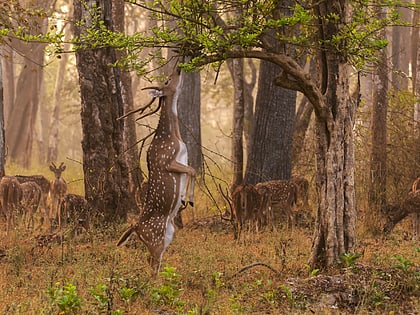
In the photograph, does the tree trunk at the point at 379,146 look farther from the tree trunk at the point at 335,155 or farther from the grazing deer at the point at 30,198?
the grazing deer at the point at 30,198

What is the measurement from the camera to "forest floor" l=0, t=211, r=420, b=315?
729 cm

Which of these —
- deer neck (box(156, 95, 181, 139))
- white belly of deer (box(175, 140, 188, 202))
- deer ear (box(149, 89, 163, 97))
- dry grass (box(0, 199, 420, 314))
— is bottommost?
dry grass (box(0, 199, 420, 314))

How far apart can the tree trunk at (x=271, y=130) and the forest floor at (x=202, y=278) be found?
8.22 ft

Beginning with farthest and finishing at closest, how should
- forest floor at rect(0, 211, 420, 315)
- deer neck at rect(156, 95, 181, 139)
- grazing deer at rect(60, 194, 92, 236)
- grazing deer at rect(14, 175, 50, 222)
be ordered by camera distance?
grazing deer at rect(14, 175, 50, 222) → grazing deer at rect(60, 194, 92, 236) → deer neck at rect(156, 95, 181, 139) → forest floor at rect(0, 211, 420, 315)

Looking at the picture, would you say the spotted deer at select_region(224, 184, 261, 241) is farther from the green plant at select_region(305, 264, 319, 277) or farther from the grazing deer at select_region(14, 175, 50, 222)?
the grazing deer at select_region(14, 175, 50, 222)

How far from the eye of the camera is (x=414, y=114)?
15.9 metres

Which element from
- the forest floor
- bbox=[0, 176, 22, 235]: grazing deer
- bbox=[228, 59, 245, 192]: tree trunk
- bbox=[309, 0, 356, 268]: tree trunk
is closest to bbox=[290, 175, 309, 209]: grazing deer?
bbox=[228, 59, 245, 192]: tree trunk

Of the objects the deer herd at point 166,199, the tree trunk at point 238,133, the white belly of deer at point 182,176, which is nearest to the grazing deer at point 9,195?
the deer herd at point 166,199

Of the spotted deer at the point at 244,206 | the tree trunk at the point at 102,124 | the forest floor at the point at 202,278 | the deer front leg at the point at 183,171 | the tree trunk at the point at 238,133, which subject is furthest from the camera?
the tree trunk at the point at 238,133

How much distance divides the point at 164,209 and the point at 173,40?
200cm

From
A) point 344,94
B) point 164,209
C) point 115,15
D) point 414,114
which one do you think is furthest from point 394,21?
point 115,15

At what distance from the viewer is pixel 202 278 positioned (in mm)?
8742

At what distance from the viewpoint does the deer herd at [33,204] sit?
11.4 m

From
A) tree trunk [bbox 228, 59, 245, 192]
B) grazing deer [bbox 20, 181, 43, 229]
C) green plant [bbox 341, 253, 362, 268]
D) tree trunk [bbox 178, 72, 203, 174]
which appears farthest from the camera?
tree trunk [bbox 178, 72, 203, 174]
